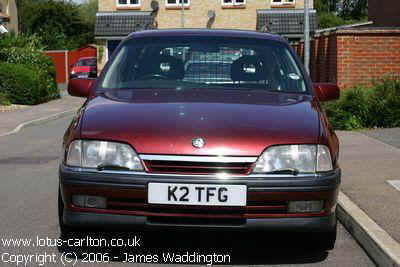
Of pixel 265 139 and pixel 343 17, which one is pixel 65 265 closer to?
pixel 265 139

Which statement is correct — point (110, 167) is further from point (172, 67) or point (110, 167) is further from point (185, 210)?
point (172, 67)

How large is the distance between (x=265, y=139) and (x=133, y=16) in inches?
1642

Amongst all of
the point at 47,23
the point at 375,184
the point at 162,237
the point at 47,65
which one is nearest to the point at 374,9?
the point at 47,65

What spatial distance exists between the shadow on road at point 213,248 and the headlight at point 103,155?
764 mm

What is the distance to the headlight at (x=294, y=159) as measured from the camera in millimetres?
5148

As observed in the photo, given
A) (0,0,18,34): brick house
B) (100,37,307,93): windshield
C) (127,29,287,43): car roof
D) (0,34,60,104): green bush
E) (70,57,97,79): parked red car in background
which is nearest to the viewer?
(100,37,307,93): windshield

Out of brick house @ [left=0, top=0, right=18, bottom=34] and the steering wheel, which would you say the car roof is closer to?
the steering wheel

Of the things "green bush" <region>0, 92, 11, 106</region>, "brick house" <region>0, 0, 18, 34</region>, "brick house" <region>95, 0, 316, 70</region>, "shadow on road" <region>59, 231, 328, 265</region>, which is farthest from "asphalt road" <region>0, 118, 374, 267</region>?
"brick house" <region>0, 0, 18, 34</region>

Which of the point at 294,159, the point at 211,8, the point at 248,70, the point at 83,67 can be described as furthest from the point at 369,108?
the point at 83,67

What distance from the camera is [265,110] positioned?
18.5 ft

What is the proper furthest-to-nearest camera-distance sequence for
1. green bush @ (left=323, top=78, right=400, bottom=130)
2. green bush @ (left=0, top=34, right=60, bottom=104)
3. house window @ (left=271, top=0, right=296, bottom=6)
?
house window @ (left=271, top=0, right=296, bottom=6) < green bush @ (left=0, top=34, right=60, bottom=104) < green bush @ (left=323, top=78, right=400, bottom=130)

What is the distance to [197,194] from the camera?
5.09m

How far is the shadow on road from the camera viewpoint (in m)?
5.68

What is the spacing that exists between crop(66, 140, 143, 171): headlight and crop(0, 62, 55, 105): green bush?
20748 millimetres
